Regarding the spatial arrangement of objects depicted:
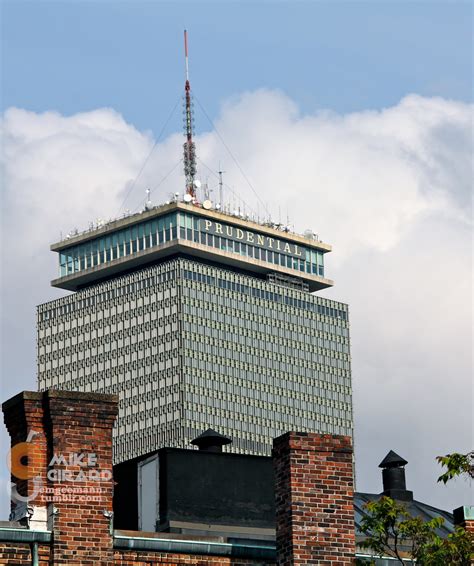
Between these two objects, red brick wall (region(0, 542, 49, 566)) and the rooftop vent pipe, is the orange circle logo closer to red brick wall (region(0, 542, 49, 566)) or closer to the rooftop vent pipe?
red brick wall (region(0, 542, 49, 566))

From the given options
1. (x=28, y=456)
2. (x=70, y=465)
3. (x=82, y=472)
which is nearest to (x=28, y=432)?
(x=28, y=456)

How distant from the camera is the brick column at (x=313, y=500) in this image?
30156 mm

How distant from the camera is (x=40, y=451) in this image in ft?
99.5

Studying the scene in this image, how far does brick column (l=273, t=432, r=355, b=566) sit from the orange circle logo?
4233 mm

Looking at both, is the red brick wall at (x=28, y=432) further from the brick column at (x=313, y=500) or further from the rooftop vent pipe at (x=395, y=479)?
the rooftop vent pipe at (x=395, y=479)

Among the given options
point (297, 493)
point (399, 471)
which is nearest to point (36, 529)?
point (297, 493)

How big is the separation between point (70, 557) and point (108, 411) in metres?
2.70

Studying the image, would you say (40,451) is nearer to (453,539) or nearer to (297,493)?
(297,493)

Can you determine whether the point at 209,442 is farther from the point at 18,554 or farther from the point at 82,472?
the point at 18,554

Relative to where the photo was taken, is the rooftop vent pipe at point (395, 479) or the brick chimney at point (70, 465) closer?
the brick chimney at point (70, 465)

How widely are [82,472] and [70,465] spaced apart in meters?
0.24

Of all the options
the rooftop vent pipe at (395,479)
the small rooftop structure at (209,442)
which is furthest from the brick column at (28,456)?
the rooftop vent pipe at (395,479)

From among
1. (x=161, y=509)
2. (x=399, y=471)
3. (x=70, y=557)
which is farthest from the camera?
(x=399, y=471)

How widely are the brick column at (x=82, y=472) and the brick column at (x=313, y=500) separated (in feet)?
9.73
